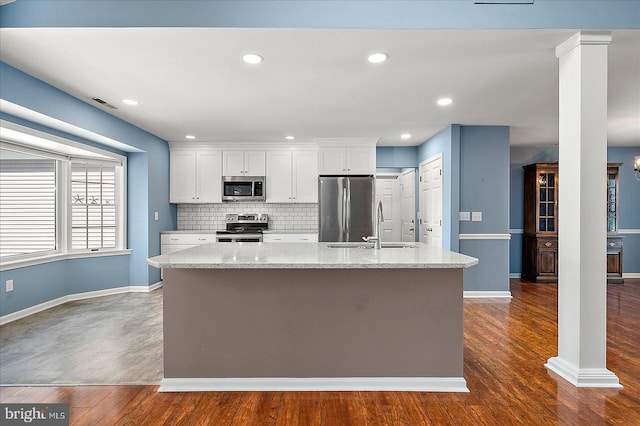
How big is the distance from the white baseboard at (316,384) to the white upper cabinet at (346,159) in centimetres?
388

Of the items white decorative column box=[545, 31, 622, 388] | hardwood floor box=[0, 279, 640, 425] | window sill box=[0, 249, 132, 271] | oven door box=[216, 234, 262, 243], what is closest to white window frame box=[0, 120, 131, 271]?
window sill box=[0, 249, 132, 271]

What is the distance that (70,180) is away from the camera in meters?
4.83

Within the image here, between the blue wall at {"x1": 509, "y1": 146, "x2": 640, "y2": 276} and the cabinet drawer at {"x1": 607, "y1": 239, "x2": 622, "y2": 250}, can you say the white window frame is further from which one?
the cabinet drawer at {"x1": 607, "y1": 239, "x2": 622, "y2": 250}

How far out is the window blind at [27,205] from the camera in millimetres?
4141

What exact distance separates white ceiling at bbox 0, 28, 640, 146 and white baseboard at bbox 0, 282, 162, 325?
2428 millimetres

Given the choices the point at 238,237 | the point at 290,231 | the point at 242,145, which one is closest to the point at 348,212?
the point at 290,231

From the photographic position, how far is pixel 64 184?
4.77 meters

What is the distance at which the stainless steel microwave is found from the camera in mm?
6043

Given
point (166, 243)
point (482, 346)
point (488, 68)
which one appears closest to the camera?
point (488, 68)

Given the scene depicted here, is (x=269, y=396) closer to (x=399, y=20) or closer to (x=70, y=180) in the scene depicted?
(x=399, y=20)

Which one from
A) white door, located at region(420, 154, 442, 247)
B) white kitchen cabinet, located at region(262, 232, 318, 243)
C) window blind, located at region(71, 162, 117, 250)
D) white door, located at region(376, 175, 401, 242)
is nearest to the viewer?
window blind, located at region(71, 162, 117, 250)

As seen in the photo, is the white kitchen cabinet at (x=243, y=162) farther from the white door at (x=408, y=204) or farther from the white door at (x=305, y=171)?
the white door at (x=408, y=204)

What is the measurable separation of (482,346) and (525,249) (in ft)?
13.0

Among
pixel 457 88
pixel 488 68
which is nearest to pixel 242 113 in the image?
pixel 457 88
